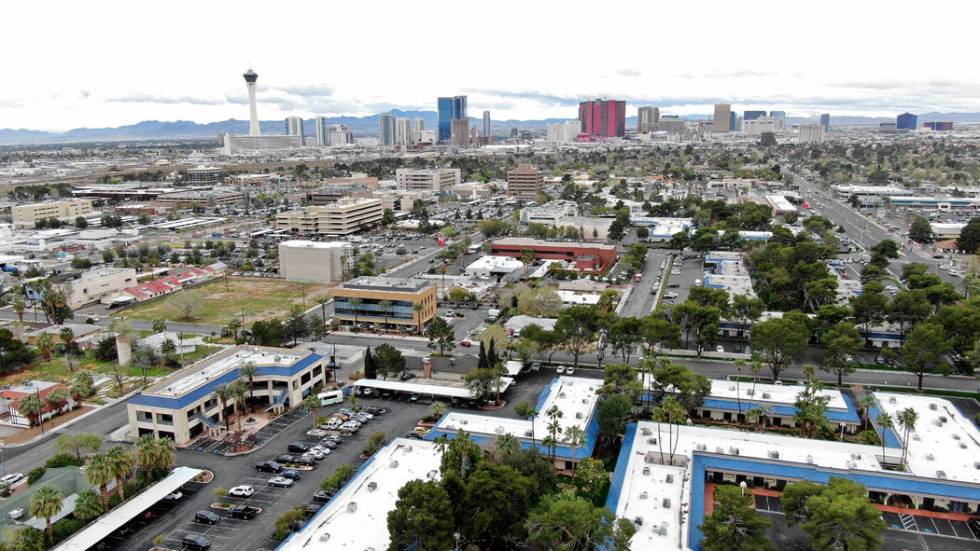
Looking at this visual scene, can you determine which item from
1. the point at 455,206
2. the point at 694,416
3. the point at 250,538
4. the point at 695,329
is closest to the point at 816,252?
the point at 695,329

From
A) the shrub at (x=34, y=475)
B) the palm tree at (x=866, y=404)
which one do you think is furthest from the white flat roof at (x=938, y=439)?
the shrub at (x=34, y=475)

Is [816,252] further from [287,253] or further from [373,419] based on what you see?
[287,253]

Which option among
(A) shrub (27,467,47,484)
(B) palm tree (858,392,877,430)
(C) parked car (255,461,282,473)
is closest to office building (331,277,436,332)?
(C) parked car (255,461,282,473)

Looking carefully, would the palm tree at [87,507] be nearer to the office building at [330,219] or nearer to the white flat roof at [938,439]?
the white flat roof at [938,439]

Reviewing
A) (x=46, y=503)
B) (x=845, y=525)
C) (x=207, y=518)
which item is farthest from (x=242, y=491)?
(x=845, y=525)

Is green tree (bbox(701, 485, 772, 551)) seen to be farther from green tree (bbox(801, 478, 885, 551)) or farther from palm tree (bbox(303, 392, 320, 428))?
palm tree (bbox(303, 392, 320, 428))

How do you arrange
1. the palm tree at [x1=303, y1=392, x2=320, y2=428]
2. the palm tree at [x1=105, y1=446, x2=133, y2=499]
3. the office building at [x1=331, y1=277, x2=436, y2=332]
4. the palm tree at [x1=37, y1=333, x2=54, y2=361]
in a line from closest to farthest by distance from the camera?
the palm tree at [x1=105, y1=446, x2=133, y2=499]
the palm tree at [x1=303, y1=392, x2=320, y2=428]
the palm tree at [x1=37, y1=333, x2=54, y2=361]
the office building at [x1=331, y1=277, x2=436, y2=332]
